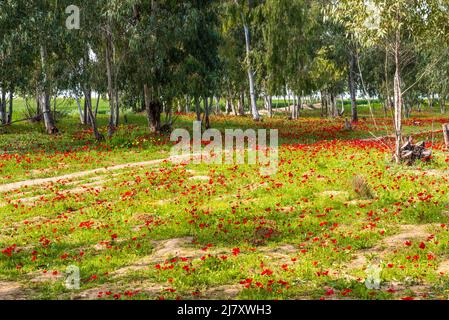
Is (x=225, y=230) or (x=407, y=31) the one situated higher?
(x=407, y=31)

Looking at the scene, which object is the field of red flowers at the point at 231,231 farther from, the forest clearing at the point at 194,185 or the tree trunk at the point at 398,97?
the tree trunk at the point at 398,97

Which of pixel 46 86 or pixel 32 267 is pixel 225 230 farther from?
pixel 46 86

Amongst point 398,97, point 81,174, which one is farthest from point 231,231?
point 398,97

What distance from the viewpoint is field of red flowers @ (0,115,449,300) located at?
28.2ft

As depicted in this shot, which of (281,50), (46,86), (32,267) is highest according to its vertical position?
(281,50)

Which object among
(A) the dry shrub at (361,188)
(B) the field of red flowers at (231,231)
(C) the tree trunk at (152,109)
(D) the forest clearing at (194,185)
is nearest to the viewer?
(B) the field of red flowers at (231,231)

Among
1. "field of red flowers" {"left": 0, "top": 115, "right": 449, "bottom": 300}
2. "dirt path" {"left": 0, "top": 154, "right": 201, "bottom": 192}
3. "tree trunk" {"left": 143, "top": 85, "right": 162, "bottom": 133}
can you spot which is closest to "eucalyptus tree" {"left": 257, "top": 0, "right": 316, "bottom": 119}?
"tree trunk" {"left": 143, "top": 85, "right": 162, "bottom": 133}

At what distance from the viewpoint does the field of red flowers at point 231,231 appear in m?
8.61

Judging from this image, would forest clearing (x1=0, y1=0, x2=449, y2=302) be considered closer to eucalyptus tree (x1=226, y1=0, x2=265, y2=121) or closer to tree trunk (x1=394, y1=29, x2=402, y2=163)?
tree trunk (x1=394, y1=29, x2=402, y2=163)

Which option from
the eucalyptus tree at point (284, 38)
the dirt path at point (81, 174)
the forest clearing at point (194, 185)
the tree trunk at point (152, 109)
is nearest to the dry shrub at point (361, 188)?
the forest clearing at point (194, 185)

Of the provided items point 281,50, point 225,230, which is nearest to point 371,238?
point 225,230
